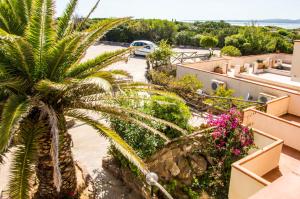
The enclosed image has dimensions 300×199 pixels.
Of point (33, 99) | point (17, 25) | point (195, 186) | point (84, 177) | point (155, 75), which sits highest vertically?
point (17, 25)

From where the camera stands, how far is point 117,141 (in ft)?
19.0

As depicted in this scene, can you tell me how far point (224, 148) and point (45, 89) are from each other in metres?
6.60

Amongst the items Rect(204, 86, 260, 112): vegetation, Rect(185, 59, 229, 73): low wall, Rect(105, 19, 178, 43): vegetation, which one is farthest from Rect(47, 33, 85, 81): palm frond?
Rect(105, 19, 178, 43): vegetation

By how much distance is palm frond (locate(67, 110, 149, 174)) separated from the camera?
560 centimetres

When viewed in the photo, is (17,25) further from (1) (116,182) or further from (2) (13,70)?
(1) (116,182)

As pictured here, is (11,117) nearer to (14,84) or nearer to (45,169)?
(14,84)

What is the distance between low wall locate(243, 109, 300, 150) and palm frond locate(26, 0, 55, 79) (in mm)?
8430

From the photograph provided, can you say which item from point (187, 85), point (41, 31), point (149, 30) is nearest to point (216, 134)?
point (187, 85)

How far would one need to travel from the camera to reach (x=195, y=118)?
1287 cm

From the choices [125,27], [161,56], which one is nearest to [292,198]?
[161,56]

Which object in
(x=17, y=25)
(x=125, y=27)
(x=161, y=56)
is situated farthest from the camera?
(x=125, y=27)

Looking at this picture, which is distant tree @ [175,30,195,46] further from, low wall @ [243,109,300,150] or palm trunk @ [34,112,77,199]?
palm trunk @ [34,112,77,199]

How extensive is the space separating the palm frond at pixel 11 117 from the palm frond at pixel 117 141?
1282 mm

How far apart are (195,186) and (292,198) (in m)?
6.61
